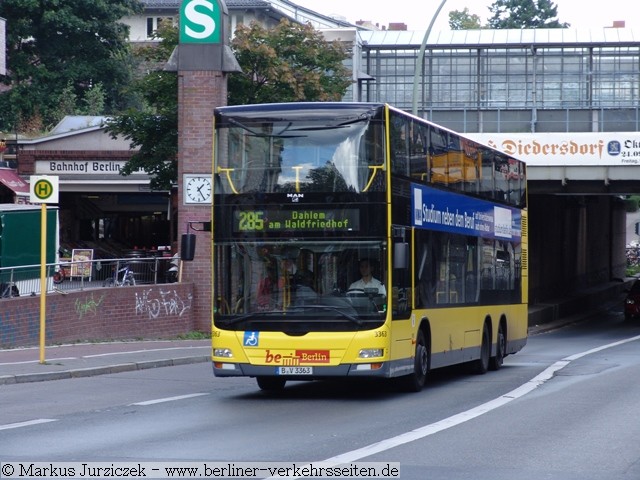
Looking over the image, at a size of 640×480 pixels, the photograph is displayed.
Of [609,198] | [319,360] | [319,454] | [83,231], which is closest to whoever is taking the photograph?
[319,454]

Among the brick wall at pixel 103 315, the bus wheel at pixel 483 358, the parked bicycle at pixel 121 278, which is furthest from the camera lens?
the parked bicycle at pixel 121 278

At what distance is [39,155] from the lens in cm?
4512

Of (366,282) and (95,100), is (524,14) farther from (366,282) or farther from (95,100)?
(366,282)

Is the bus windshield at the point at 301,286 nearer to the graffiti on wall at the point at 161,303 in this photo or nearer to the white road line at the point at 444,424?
the white road line at the point at 444,424

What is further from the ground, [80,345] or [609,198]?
[609,198]

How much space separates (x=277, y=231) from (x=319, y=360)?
69.0 inches

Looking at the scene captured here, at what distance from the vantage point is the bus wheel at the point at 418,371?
16906 mm

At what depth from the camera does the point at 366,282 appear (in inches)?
609

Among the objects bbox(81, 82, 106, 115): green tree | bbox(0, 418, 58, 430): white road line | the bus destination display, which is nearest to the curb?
bbox(0, 418, 58, 430): white road line

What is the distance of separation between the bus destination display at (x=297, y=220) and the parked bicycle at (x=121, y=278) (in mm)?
11028

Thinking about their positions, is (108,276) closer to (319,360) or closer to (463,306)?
(463,306)

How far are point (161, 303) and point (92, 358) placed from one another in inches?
249

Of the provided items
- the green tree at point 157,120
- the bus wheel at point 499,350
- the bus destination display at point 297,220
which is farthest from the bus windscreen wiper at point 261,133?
→ the green tree at point 157,120

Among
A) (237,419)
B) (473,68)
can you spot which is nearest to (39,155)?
(473,68)
